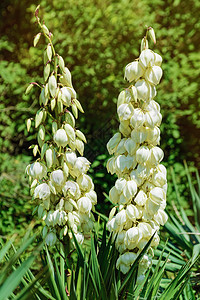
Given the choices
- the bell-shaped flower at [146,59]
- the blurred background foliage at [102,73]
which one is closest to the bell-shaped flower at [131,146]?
the bell-shaped flower at [146,59]

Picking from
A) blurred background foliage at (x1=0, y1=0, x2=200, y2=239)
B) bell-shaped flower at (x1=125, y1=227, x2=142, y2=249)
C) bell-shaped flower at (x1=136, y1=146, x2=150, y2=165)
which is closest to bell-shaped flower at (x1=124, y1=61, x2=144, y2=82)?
bell-shaped flower at (x1=136, y1=146, x2=150, y2=165)

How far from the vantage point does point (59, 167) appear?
106 centimetres

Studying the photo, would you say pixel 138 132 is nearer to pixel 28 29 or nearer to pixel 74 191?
pixel 74 191

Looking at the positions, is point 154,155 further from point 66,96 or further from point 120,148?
point 66,96

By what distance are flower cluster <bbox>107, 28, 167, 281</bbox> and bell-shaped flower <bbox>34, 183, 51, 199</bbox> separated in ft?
0.63

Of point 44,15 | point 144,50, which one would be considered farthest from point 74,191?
point 44,15

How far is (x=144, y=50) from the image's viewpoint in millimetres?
1039

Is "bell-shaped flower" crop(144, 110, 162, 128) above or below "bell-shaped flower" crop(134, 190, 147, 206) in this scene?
above

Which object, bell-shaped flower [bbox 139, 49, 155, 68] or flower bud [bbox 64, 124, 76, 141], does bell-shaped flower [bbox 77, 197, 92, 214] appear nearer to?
flower bud [bbox 64, 124, 76, 141]

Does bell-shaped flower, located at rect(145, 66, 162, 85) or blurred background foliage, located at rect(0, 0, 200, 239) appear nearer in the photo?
bell-shaped flower, located at rect(145, 66, 162, 85)

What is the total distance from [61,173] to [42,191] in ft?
0.26

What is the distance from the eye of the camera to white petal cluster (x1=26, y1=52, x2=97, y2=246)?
1.03 metres

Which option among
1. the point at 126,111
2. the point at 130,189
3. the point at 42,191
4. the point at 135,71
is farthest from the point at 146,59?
the point at 42,191

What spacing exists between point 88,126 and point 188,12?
52.4 inches
